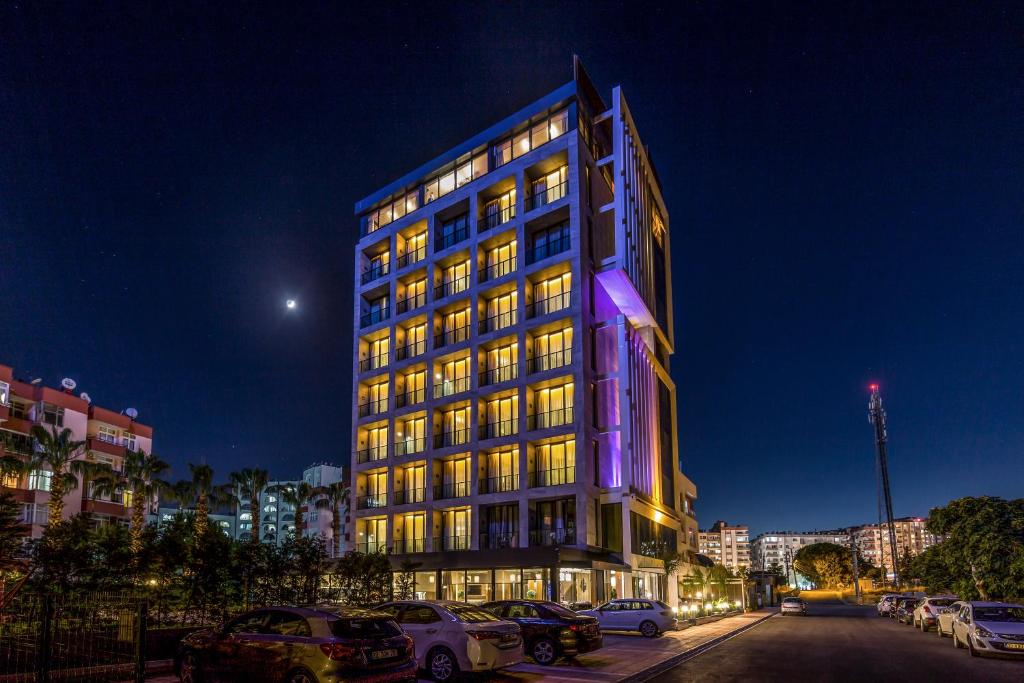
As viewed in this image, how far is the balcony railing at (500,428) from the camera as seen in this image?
44625 millimetres

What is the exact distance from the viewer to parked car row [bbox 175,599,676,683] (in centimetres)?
1123

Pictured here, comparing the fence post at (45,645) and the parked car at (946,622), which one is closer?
the fence post at (45,645)

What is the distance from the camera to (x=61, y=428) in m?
51.4

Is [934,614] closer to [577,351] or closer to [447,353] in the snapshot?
[577,351]

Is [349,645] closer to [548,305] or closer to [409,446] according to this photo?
[548,305]

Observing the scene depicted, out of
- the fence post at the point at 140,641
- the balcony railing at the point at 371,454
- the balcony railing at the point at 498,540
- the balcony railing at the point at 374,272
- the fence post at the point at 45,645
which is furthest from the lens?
the balcony railing at the point at 374,272

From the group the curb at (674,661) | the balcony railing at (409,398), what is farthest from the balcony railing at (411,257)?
the curb at (674,661)

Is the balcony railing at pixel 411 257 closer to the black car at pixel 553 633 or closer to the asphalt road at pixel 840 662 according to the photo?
the asphalt road at pixel 840 662

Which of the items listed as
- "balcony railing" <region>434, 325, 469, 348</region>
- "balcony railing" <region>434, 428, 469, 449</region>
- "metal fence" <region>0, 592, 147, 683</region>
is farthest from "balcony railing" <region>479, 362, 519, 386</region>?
"metal fence" <region>0, 592, 147, 683</region>

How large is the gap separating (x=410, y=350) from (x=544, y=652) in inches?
1390

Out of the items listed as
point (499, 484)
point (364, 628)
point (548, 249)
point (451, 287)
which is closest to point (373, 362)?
point (451, 287)

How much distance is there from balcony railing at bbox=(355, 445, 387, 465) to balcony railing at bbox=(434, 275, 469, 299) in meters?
11.7

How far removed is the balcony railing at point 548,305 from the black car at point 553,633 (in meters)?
25.5

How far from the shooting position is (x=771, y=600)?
251 ft
